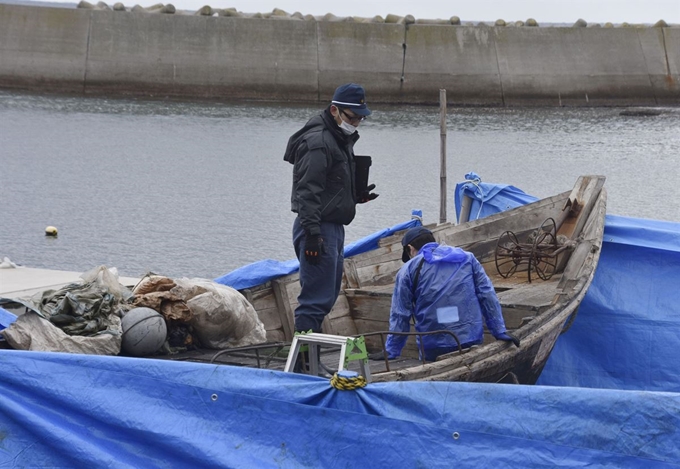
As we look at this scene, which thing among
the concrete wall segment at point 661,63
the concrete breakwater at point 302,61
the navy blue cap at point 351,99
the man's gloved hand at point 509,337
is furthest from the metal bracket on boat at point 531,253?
the concrete wall segment at point 661,63

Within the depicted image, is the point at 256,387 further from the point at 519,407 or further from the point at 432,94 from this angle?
the point at 432,94

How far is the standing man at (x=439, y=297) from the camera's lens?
5988 millimetres

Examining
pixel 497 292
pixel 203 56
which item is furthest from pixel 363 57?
pixel 497 292

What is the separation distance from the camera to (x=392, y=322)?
607cm

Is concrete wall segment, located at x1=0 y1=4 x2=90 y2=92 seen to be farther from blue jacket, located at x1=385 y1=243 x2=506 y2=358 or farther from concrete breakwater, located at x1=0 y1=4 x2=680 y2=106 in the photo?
blue jacket, located at x1=385 y1=243 x2=506 y2=358

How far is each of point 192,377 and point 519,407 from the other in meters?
1.52

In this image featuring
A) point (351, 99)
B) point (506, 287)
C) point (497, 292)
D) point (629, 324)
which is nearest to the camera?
point (351, 99)

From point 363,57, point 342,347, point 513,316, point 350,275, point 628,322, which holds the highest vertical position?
point 363,57

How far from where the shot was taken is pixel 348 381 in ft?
14.3

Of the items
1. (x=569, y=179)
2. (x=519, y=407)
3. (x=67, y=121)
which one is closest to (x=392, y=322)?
(x=519, y=407)

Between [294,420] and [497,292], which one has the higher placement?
[294,420]

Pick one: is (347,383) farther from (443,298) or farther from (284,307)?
(284,307)

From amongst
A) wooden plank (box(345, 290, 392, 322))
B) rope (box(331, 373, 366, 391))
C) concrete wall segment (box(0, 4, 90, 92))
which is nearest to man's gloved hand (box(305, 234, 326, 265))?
wooden plank (box(345, 290, 392, 322))

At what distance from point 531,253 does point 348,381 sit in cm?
523
